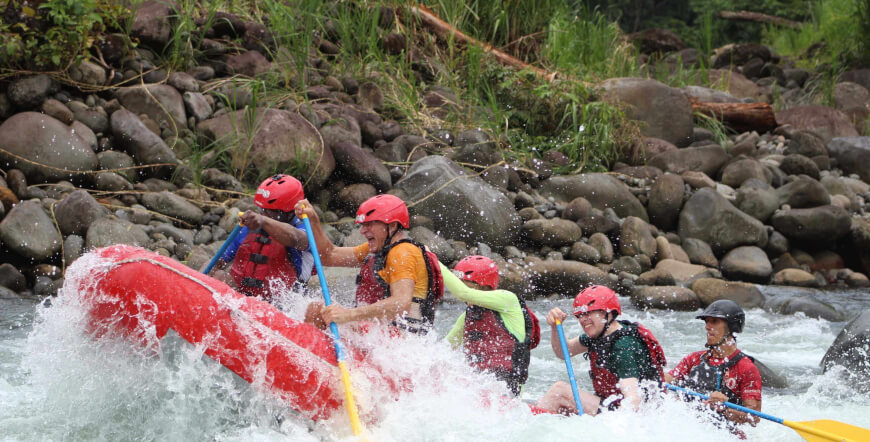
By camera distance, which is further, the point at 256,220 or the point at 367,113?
the point at 367,113

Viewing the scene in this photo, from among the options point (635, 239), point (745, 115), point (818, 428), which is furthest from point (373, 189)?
point (745, 115)

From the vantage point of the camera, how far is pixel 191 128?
948 centimetres

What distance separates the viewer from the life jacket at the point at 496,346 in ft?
15.5

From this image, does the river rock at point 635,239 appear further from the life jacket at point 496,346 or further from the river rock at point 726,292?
the life jacket at point 496,346

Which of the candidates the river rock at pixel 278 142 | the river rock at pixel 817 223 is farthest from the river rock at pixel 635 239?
the river rock at pixel 278 142

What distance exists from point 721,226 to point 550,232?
2177 mm

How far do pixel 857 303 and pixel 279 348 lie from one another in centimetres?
701

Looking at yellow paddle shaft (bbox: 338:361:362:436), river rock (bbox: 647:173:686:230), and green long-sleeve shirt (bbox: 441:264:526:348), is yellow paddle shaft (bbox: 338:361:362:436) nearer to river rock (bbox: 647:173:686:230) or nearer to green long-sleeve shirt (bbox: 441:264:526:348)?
green long-sleeve shirt (bbox: 441:264:526:348)

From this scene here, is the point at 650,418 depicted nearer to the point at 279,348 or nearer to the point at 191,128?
the point at 279,348

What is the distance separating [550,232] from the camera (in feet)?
29.9

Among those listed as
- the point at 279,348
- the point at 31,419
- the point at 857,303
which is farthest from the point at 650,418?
the point at 857,303

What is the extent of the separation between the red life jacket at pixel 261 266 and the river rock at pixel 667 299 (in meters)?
4.40

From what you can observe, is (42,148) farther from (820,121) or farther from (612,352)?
(820,121)

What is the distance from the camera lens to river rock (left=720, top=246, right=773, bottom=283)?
9.43 metres
